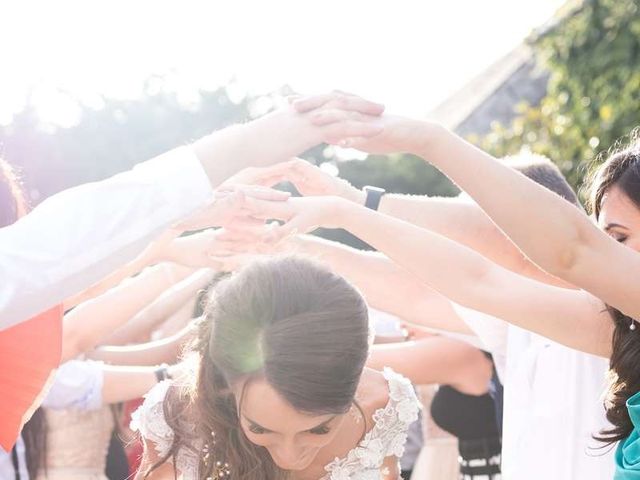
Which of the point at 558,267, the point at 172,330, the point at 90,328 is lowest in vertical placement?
the point at 172,330

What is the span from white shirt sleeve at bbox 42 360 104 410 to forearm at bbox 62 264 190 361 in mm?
661

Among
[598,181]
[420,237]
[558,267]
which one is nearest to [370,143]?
[420,237]

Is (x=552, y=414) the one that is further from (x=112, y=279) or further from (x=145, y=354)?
(x=145, y=354)

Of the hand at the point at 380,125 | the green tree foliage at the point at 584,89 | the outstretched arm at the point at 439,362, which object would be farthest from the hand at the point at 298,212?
the green tree foliage at the point at 584,89

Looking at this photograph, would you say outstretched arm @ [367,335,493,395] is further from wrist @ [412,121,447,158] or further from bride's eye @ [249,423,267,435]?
wrist @ [412,121,447,158]

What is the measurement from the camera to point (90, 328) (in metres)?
3.86

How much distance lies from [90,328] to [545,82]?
21.0 meters

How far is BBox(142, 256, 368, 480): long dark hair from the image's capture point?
2.74 m

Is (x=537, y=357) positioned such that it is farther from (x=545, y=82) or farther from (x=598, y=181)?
(x=545, y=82)

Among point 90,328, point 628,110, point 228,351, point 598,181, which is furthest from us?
point 628,110

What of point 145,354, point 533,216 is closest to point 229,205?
point 533,216

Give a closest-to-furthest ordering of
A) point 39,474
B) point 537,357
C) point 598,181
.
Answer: point 598,181 < point 537,357 < point 39,474

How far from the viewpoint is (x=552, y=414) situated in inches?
133

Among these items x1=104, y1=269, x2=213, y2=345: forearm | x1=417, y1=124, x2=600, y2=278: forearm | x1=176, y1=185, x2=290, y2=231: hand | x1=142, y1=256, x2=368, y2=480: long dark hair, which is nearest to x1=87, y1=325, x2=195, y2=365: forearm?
x1=104, y1=269, x2=213, y2=345: forearm
